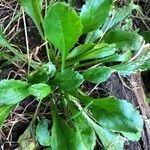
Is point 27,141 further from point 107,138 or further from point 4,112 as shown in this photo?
point 107,138

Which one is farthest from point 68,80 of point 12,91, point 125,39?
point 125,39

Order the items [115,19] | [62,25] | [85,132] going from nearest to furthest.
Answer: [62,25]
[85,132]
[115,19]


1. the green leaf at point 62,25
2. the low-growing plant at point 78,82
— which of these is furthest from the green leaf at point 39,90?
the green leaf at point 62,25

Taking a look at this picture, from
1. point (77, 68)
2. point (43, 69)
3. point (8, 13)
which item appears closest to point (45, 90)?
point (43, 69)

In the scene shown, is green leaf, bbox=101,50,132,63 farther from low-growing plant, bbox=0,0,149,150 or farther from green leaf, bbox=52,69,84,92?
green leaf, bbox=52,69,84,92

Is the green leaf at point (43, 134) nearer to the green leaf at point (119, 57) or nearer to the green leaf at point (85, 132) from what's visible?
the green leaf at point (85, 132)

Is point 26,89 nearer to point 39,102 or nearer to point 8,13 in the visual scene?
point 39,102

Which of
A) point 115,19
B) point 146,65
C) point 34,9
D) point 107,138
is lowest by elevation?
point 107,138
